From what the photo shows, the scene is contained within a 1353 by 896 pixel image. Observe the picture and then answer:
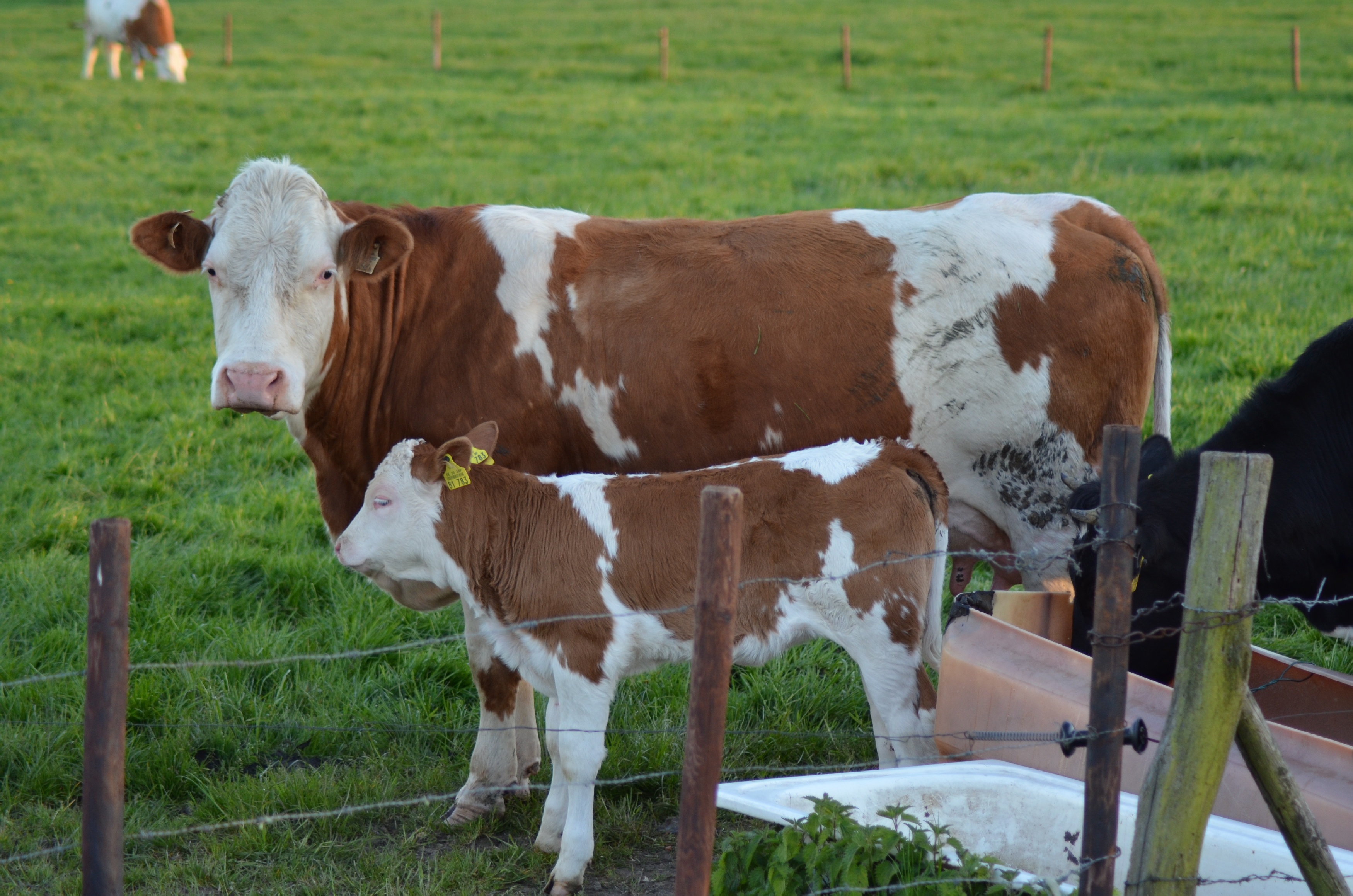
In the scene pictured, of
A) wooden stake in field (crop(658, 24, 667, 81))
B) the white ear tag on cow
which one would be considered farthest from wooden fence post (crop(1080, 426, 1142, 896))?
wooden stake in field (crop(658, 24, 667, 81))

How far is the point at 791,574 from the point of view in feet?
13.1

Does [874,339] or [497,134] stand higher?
[497,134]

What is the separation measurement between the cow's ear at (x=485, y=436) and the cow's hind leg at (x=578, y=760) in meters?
0.78

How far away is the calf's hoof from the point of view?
3826mm

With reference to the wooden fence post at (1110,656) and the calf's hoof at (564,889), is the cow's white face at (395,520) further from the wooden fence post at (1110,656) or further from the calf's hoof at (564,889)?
the wooden fence post at (1110,656)

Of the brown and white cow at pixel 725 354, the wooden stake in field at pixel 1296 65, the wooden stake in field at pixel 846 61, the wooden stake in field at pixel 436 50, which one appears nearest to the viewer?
the brown and white cow at pixel 725 354

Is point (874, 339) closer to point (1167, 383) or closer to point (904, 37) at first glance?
point (1167, 383)

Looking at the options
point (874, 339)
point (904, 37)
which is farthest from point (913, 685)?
point (904, 37)

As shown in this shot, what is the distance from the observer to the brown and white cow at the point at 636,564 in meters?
3.96

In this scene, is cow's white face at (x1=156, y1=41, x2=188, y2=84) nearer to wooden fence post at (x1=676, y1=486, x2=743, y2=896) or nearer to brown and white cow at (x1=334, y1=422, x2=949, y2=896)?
brown and white cow at (x1=334, y1=422, x2=949, y2=896)

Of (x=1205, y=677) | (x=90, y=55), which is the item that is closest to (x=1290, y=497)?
(x=1205, y=677)

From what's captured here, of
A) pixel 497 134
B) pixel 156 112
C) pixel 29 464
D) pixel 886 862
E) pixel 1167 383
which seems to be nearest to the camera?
pixel 886 862

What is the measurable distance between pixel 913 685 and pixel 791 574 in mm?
546

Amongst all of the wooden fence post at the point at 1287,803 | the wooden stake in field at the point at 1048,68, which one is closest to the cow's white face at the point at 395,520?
the wooden fence post at the point at 1287,803
